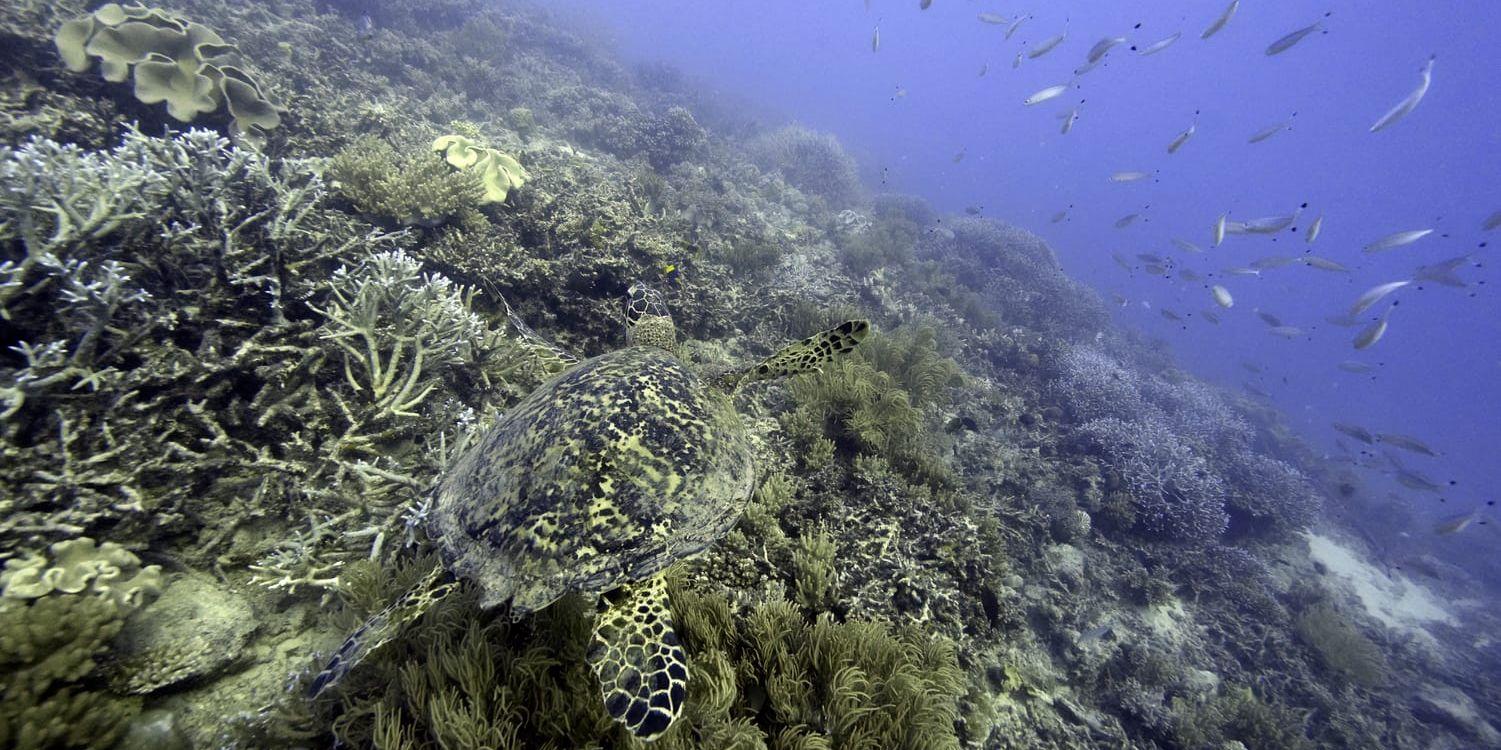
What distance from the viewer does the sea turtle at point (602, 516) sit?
2.45 metres

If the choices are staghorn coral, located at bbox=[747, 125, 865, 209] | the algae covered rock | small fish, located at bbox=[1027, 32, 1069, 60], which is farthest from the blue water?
the algae covered rock

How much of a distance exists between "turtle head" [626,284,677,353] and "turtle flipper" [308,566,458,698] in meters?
2.55

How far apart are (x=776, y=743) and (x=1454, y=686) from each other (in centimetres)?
1669

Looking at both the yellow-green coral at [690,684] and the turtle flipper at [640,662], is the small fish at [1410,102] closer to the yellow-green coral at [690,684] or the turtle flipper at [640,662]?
the yellow-green coral at [690,684]

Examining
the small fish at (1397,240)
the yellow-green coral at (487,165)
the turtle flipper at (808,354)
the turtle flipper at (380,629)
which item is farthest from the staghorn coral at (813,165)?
the turtle flipper at (380,629)

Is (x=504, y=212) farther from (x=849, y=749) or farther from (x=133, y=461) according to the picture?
(x=849, y=749)

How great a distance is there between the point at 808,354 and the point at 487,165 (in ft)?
19.5

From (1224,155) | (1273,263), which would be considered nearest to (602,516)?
(1273,263)

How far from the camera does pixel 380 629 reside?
234 cm

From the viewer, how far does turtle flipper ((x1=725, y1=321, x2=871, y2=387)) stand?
3705 mm

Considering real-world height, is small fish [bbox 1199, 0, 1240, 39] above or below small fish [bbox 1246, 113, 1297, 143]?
above

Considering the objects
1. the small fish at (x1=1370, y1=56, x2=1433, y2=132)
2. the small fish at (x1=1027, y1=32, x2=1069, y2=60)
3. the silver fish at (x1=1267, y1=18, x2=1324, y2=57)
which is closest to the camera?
the small fish at (x1=1370, y1=56, x2=1433, y2=132)

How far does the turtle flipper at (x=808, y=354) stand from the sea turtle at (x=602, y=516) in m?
0.86

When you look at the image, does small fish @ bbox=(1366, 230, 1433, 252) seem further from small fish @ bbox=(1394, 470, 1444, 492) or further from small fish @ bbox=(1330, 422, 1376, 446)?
small fish @ bbox=(1394, 470, 1444, 492)
